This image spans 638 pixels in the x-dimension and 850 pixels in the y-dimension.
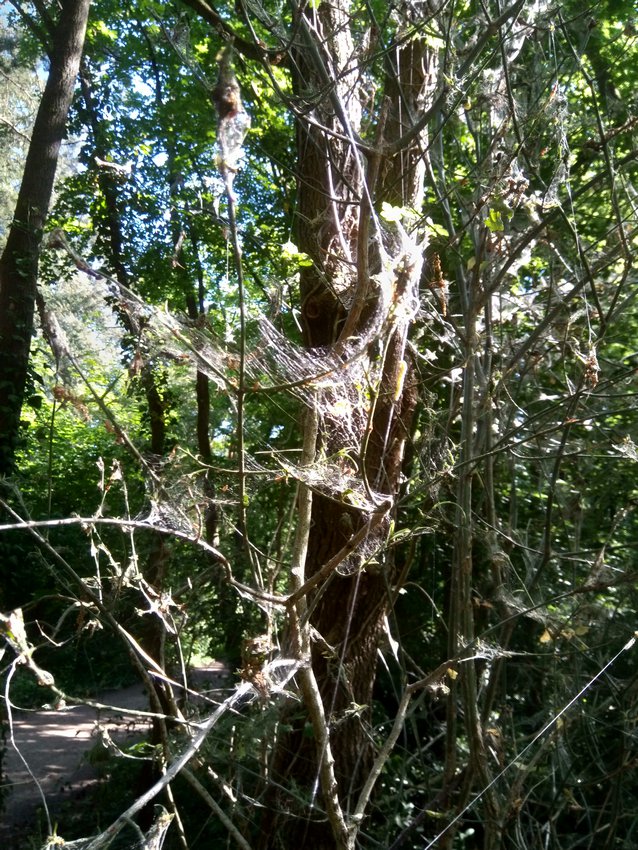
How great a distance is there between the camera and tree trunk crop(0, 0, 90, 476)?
5.89 meters

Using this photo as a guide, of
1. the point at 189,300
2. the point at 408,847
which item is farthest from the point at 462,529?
the point at 189,300

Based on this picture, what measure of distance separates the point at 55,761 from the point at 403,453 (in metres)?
6.04

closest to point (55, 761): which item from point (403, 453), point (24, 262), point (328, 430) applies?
point (24, 262)

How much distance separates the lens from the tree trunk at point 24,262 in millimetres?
5887

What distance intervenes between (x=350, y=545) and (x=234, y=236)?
3.00 ft

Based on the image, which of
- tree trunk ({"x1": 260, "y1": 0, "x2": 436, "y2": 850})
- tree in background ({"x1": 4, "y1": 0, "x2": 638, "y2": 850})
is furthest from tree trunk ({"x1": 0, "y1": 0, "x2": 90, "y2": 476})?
tree trunk ({"x1": 260, "y1": 0, "x2": 436, "y2": 850})

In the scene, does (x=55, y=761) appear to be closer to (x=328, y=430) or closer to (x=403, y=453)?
(x=403, y=453)

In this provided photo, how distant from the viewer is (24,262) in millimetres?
5980

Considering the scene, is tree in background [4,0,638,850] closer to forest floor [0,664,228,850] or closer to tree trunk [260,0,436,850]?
tree trunk [260,0,436,850]

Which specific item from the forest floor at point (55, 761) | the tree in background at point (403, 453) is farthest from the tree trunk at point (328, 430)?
the forest floor at point (55, 761)

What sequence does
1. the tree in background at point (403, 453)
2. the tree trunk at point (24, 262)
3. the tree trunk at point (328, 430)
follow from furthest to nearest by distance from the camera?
the tree trunk at point (24, 262)
the tree trunk at point (328, 430)
the tree in background at point (403, 453)

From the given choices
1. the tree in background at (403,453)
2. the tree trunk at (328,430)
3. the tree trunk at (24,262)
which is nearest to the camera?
the tree in background at (403,453)

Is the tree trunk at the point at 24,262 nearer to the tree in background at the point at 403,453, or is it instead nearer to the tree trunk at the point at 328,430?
the tree in background at the point at 403,453

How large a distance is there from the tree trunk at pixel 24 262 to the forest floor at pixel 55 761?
2227 mm
